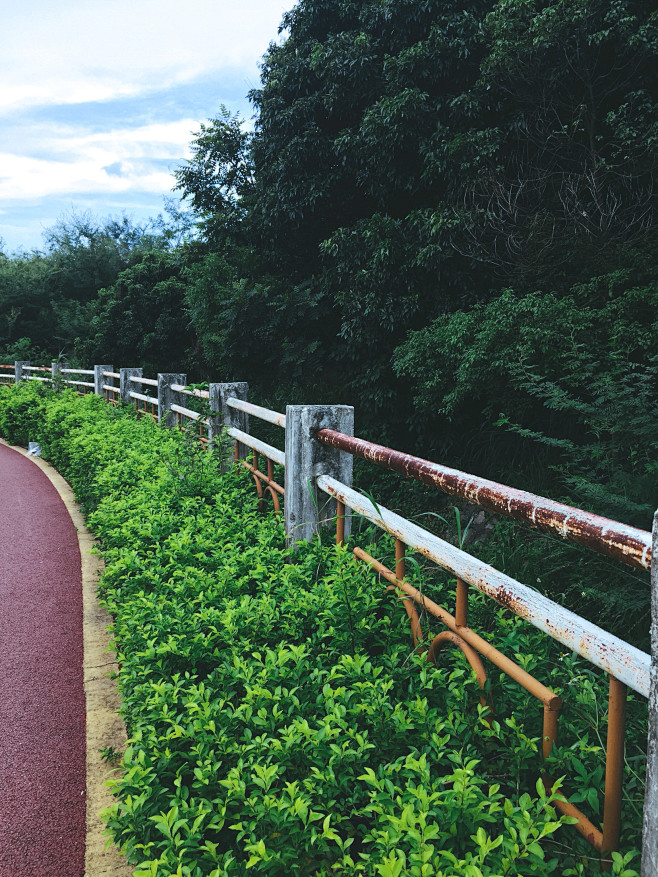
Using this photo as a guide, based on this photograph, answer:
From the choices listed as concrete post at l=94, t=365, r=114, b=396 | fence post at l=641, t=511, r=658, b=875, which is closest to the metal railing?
fence post at l=641, t=511, r=658, b=875

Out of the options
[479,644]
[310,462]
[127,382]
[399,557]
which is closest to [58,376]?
[127,382]

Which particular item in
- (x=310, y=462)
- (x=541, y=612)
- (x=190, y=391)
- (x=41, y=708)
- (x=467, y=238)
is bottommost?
(x=41, y=708)

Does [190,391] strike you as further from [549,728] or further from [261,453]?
[549,728]

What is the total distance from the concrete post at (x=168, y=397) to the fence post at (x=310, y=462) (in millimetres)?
4781

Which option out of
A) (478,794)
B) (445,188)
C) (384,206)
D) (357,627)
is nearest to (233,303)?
(384,206)

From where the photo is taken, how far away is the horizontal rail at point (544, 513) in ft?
4.40

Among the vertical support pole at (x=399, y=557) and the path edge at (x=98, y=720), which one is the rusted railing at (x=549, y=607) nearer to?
the vertical support pole at (x=399, y=557)

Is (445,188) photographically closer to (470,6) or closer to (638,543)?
(470,6)

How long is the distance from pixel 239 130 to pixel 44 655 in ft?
45.6

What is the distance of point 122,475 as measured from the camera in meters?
5.21

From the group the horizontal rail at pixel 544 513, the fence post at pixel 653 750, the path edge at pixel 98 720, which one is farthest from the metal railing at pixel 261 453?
the fence post at pixel 653 750

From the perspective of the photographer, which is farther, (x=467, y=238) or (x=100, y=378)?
(x=100, y=378)

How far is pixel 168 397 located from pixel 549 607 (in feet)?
22.7

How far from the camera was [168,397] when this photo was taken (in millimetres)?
7945
